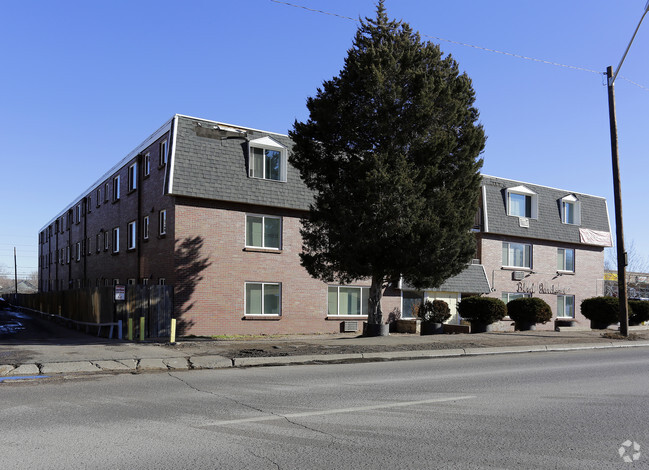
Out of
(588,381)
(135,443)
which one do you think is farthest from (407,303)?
(135,443)

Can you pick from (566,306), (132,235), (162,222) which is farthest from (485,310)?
(132,235)

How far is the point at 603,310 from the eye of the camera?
968 inches

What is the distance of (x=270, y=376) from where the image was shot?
408 inches

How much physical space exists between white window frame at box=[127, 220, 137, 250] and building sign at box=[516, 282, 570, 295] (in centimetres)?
2098

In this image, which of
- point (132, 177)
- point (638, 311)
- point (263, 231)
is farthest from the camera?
point (132, 177)

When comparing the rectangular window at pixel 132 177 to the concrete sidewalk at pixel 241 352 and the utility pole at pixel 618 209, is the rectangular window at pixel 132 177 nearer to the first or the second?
the concrete sidewalk at pixel 241 352

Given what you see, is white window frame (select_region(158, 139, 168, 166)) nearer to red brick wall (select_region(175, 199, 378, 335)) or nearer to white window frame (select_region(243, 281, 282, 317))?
red brick wall (select_region(175, 199, 378, 335))

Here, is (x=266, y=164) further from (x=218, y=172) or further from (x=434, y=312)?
(x=434, y=312)

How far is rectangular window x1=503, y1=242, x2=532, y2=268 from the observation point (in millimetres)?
32156

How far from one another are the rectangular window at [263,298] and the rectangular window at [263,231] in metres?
1.62

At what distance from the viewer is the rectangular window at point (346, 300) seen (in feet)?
81.4

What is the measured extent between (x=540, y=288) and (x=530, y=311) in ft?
34.4

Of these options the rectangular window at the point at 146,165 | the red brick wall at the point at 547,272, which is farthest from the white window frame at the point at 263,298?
the red brick wall at the point at 547,272

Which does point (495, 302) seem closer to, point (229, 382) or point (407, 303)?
Answer: point (407, 303)
